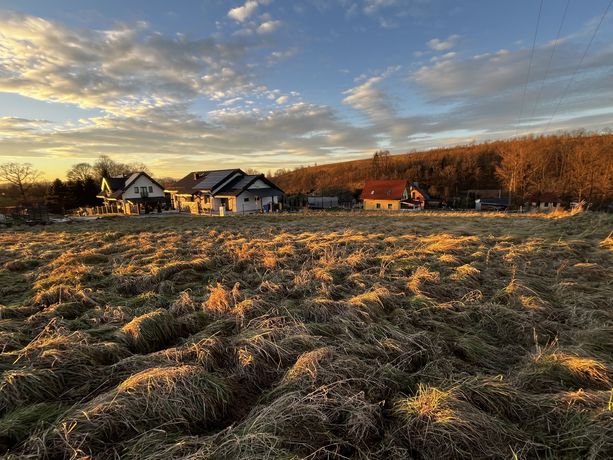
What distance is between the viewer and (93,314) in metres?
4.83

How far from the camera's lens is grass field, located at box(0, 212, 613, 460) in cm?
221

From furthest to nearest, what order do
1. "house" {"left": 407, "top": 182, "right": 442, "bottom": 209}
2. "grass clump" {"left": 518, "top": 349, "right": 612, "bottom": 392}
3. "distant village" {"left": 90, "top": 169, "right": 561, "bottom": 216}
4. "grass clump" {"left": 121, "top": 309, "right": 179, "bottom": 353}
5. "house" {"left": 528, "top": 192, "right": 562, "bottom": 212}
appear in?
1. "house" {"left": 407, "top": 182, "right": 442, "bottom": 209}
2. "house" {"left": 528, "top": 192, "right": 562, "bottom": 212}
3. "distant village" {"left": 90, "top": 169, "right": 561, "bottom": 216}
4. "grass clump" {"left": 121, "top": 309, "right": 179, "bottom": 353}
5. "grass clump" {"left": 518, "top": 349, "right": 612, "bottom": 392}

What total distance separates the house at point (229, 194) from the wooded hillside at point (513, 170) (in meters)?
38.0

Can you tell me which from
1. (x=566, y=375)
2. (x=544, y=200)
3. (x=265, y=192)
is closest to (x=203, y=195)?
(x=265, y=192)

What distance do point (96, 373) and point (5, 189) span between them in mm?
67269

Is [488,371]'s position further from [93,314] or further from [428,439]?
[93,314]

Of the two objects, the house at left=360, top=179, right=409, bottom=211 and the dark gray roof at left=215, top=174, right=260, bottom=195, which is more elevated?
the dark gray roof at left=215, top=174, right=260, bottom=195

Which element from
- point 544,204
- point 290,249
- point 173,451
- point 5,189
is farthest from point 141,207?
point 544,204

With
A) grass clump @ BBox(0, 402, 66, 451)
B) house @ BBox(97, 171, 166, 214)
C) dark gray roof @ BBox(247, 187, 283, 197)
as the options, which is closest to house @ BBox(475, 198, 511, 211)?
dark gray roof @ BBox(247, 187, 283, 197)

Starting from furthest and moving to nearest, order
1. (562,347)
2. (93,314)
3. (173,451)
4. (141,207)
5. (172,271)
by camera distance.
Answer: (141,207) < (172,271) < (93,314) < (562,347) < (173,451)

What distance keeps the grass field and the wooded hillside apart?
48.7 metres

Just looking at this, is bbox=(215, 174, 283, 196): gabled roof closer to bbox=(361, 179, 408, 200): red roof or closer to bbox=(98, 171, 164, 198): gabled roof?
bbox=(98, 171, 164, 198): gabled roof

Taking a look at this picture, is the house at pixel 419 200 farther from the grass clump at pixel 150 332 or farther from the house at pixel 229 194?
the grass clump at pixel 150 332

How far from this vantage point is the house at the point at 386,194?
2165 inches
